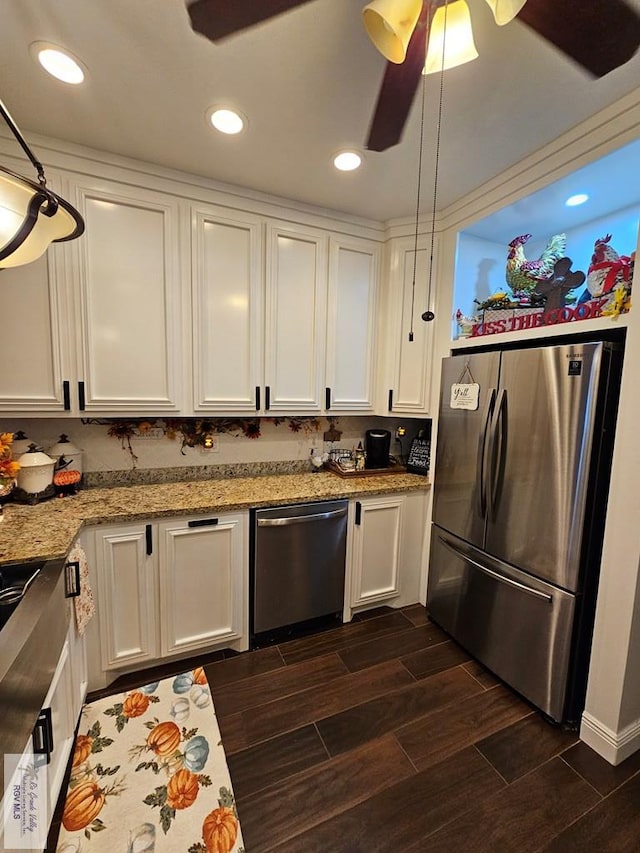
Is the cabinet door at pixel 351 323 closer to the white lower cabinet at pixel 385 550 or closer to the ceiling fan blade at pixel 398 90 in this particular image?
the white lower cabinet at pixel 385 550

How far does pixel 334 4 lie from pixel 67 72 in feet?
3.33

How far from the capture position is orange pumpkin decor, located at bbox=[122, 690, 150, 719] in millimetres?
1420

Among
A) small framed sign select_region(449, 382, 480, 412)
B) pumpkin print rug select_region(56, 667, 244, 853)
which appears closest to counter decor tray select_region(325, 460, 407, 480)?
small framed sign select_region(449, 382, 480, 412)

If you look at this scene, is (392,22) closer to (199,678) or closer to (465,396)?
(465,396)

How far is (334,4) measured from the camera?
1.04m

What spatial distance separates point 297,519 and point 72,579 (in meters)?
1.05

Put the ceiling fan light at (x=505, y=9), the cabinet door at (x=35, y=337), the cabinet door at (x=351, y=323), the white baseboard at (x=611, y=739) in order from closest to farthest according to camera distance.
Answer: the ceiling fan light at (x=505, y=9) < the white baseboard at (x=611, y=739) < the cabinet door at (x=35, y=337) < the cabinet door at (x=351, y=323)

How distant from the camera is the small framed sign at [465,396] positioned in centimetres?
195

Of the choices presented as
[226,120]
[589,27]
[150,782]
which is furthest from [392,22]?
[150,782]

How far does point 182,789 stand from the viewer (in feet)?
3.82

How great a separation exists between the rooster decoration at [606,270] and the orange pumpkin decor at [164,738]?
2477mm

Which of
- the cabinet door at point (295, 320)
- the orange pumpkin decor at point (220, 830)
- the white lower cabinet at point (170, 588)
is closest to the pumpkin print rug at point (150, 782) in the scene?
the orange pumpkin decor at point (220, 830)

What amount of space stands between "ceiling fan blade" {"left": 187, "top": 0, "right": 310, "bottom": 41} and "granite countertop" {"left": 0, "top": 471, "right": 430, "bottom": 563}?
181cm

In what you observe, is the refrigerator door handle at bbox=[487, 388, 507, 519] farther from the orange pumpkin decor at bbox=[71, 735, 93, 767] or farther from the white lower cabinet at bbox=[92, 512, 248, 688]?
the orange pumpkin decor at bbox=[71, 735, 93, 767]
